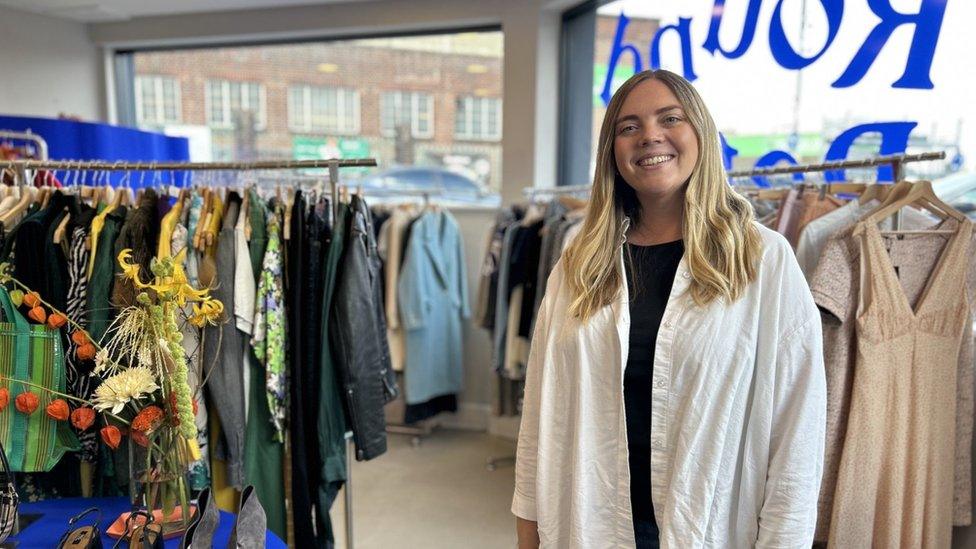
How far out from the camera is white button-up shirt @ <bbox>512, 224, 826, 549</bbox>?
118 centimetres

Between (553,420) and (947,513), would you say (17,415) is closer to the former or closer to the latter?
(553,420)

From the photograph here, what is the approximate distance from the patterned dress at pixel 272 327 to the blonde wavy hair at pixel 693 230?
94cm

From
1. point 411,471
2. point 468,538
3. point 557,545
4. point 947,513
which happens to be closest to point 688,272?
point 557,545

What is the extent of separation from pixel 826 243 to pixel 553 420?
0.93 metres

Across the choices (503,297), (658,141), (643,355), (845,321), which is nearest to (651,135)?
(658,141)

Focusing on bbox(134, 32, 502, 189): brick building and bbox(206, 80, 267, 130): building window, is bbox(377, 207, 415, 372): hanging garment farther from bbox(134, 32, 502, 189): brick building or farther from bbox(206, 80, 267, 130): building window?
bbox(206, 80, 267, 130): building window

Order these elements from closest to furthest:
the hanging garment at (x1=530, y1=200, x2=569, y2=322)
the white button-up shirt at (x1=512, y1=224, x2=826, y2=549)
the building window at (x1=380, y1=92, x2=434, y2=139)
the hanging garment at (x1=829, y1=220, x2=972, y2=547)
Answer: the white button-up shirt at (x1=512, y1=224, x2=826, y2=549)
the hanging garment at (x1=829, y1=220, x2=972, y2=547)
the hanging garment at (x1=530, y1=200, x2=569, y2=322)
the building window at (x1=380, y1=92, x2=434, y2=139)

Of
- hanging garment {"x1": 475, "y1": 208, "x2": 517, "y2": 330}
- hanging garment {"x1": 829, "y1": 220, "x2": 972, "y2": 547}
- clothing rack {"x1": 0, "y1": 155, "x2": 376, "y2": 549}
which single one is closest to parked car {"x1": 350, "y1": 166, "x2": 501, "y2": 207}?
hanging garment {"x1": 475, "y1": 208, "x2": 517, "y2": 330}

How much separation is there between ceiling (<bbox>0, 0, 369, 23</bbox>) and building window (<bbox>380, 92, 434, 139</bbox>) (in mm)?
716

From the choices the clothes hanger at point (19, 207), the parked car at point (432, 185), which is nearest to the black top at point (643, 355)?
the clothes hanger at point (19, 207)

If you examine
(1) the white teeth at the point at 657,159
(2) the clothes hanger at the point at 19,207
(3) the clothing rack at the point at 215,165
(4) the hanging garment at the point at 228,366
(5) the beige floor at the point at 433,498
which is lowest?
(5) the beige floor at the point at 433,498

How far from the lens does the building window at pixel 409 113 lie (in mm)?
4512

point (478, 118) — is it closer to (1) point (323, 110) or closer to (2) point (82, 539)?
(1) point (323, 110)

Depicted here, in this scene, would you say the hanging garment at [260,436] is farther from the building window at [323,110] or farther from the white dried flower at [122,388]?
the building window at [323,110]
